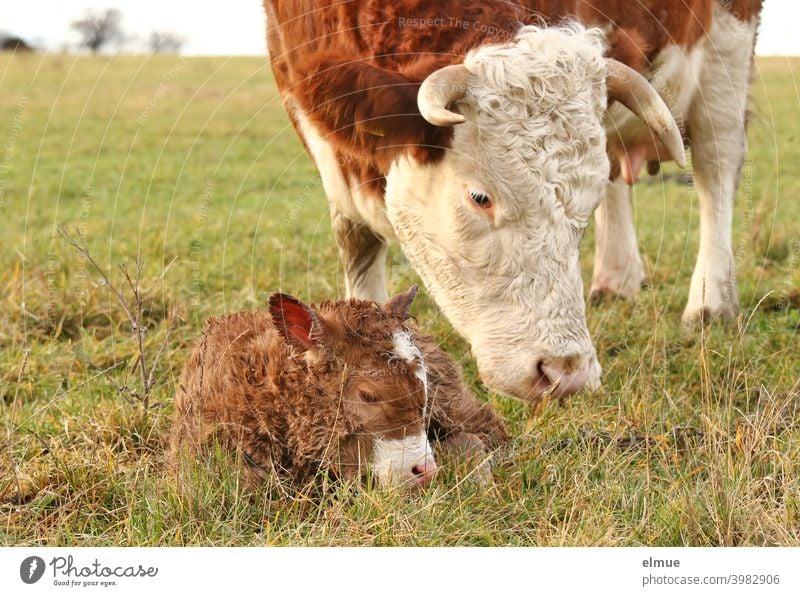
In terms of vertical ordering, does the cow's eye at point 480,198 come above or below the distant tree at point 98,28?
below

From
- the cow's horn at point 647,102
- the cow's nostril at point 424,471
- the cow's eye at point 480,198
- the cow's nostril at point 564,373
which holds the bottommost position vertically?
the cow's nostril at point 424,471

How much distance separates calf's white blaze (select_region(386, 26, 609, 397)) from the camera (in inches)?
164

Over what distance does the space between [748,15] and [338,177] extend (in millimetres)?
3064

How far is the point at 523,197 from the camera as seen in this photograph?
415 cm

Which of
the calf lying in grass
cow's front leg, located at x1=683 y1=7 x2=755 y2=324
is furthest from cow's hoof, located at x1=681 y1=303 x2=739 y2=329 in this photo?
the calf lying in grass

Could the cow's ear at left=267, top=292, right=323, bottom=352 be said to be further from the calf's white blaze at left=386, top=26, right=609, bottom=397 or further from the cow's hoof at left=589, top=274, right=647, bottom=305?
the cow's hoof at left=589, top=274, right=647, bottom=305

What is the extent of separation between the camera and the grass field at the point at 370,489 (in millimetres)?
3348

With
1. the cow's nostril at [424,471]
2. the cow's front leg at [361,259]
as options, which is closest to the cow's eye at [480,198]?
the cow's nostril at [424,471]

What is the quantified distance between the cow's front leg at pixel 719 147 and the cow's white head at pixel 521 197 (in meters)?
2.20

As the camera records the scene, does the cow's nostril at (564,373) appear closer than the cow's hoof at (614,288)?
Yes

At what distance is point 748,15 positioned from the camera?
21.2 feet

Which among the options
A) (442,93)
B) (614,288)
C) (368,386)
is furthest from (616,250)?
(368,386)

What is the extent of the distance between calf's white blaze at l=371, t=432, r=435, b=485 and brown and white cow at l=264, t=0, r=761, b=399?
89 centimetres

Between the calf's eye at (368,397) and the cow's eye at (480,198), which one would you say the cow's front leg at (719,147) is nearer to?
the cow's eye at (480,198)
